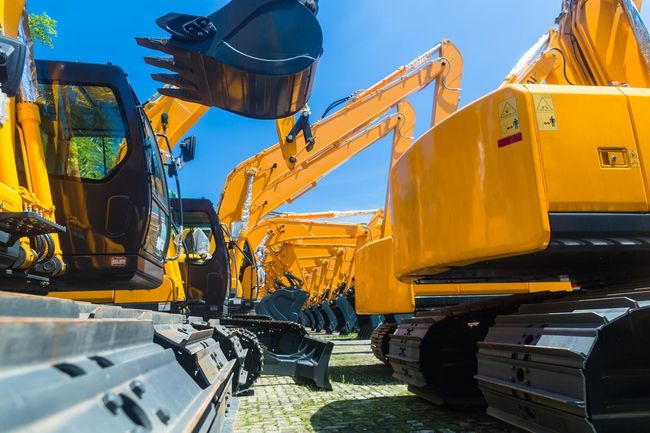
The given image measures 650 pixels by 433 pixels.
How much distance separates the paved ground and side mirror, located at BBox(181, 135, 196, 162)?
267 centimetres

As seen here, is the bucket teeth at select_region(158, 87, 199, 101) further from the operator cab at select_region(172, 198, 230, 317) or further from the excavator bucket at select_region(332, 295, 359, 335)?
the excavator bucket at select_region(332, 295, 359, 335)

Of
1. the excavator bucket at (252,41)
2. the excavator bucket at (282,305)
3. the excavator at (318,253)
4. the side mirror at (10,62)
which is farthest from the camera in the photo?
the excavator at (318,253)

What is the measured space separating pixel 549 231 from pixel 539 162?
389 millimetres

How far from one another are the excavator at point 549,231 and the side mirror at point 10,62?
8.19 feet

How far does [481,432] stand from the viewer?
383 cm

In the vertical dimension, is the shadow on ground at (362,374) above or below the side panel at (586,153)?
below

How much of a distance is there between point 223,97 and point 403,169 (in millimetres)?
1498

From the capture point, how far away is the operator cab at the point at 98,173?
170 inches

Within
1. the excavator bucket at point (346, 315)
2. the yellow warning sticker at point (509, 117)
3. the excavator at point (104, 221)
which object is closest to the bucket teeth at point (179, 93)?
the excavator at point (104, 221)

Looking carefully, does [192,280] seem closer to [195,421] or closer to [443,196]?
[443,196]

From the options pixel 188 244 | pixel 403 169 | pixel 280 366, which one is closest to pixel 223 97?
pixel 403 169

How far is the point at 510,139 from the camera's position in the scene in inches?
117

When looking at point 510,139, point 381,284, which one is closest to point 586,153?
point 510,139

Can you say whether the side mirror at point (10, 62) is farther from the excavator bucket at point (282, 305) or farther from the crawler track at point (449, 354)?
the excavator bucket at point (282, 305)
